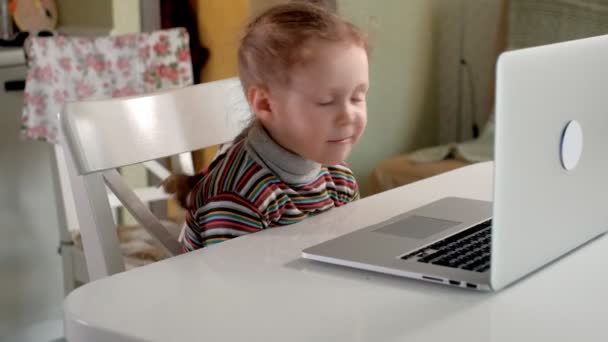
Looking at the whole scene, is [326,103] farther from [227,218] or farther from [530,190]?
[530,190]

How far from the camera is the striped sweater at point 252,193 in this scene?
116cm

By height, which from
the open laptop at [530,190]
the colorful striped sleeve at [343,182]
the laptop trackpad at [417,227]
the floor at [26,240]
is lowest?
the floor at [26,240]

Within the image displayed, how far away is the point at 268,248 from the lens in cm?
97

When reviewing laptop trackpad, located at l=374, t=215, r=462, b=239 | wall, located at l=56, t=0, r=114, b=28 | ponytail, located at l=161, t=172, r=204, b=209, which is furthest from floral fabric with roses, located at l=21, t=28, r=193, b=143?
laptop trackpad, located at l=374, t=215, r=462, b=239

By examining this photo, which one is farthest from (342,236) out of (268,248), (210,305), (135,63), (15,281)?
(15,281)

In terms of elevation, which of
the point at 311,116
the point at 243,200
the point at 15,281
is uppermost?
the point at 311,116

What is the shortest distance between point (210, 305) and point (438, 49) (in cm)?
246

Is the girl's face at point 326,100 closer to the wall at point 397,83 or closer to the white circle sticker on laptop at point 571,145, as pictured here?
the white circle sticker on laptop at point 571,145

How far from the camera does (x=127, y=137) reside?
1188 mm

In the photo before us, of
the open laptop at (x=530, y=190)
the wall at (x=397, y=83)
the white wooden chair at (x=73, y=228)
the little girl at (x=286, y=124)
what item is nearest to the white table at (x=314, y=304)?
the open laptop at (x=530, y=190)

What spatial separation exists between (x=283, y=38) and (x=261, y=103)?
100 millimetres

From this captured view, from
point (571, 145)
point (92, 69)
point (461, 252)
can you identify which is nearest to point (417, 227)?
point (461, 252)

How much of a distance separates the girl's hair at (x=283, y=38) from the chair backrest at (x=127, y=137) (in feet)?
0.31

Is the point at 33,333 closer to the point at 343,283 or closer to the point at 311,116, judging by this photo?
the point at 311,116
